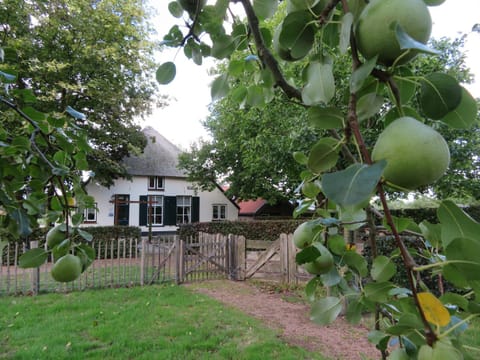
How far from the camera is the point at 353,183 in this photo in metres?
0.42

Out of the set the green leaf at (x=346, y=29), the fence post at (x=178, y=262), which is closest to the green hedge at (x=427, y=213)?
the fence post at (x=178, y=262)

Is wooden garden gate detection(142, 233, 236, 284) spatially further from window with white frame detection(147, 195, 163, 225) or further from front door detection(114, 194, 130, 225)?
window with white frame detection(147, 195, 163, 225)

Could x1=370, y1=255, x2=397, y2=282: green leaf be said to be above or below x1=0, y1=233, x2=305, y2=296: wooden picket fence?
above

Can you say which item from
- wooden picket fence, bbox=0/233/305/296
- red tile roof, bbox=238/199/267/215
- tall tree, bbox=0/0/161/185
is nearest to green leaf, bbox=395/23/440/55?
wooden picket fence, bbox=0/233/305/296

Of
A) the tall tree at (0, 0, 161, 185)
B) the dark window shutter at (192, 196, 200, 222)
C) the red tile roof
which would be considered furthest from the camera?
the red tile roof

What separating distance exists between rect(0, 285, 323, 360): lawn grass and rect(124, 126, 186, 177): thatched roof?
12.7 metres

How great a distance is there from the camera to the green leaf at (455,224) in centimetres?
48

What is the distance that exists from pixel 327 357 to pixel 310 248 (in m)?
3.86

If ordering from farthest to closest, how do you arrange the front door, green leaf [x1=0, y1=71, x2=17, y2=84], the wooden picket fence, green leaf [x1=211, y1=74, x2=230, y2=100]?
the front door < the wooden picket fence < green leaf [x1=0, y1=71, x2=17, y2=84] < green leaf [x1=211, y1=74, x2=230, y2=100]

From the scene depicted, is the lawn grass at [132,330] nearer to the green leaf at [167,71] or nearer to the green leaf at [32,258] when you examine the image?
the green leaf at [32,258]

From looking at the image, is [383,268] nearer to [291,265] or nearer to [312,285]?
[312,285]

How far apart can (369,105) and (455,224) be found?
258 mm

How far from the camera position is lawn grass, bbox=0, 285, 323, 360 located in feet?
12.7

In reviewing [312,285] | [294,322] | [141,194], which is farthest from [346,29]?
[141,194]
